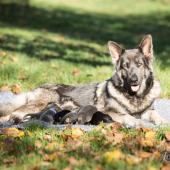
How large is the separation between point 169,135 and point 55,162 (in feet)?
5.48

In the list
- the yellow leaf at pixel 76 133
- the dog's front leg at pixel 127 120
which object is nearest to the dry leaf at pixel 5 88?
the dog's front leg at pixel 127 120

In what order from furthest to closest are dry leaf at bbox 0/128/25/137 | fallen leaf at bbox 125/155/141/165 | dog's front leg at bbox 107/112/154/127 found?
dog's front leg at bbox 107/112/154/127 → dry leaf at bbox 0/128/25/137 → fallen leaf at bbox 125/155/141/165

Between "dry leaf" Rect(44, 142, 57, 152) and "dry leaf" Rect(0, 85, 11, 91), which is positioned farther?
"dry leaf" Rect(0, 85, 11, 91)

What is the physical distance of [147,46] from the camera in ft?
32.1

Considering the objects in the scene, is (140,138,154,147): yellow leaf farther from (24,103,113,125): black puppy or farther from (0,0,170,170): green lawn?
(24,103,113,125): black puppy

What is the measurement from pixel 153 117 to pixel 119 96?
1.97 feet

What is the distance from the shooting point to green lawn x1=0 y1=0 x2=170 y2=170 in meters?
7.70

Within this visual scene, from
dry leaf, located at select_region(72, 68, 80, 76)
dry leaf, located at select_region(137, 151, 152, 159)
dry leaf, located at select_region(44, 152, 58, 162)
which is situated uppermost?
dry leaf, located at select_region(72, 68, 80, 76)

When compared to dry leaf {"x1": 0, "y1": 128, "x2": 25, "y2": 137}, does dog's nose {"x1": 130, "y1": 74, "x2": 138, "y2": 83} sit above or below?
above

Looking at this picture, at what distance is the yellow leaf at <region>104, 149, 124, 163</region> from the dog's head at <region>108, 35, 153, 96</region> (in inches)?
117

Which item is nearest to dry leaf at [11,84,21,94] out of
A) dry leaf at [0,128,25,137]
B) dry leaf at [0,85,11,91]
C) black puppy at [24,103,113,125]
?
dry leaf at [0,85,11,91]

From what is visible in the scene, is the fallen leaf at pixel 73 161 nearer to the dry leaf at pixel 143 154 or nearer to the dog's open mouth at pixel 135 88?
the dry leaf at pixel 143 154

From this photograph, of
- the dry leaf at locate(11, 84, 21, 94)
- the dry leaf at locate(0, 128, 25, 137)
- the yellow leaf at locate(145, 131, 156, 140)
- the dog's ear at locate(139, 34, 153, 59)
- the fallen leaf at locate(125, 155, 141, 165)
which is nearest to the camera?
the fallen leaf at locate(125, 155, 141, 165)

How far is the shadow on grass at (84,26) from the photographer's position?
61.1ft
